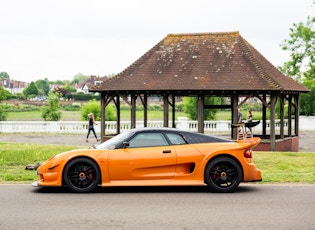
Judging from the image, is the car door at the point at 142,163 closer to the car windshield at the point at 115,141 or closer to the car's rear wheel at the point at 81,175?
the car windshield at the point at 115,141

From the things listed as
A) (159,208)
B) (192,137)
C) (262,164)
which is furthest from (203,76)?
(159,208)

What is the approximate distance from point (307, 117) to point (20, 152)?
3113cm

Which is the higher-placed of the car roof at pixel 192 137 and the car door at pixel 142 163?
the car roof at pixel 192 137

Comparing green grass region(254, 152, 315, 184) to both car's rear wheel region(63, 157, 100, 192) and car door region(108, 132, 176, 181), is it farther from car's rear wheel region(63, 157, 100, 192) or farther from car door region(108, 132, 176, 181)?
car's rear wheel region(63, 157, 100, 192)

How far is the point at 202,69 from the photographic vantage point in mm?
28625

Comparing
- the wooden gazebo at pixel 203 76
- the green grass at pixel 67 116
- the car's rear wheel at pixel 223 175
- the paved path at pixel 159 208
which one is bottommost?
the paved path at pixel 159 208

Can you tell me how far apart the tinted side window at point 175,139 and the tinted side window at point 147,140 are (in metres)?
0.11

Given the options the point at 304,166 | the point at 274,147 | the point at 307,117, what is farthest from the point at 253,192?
the point at 307,117

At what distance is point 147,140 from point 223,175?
1.49 meters

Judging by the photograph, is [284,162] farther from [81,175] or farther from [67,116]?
[67,116]

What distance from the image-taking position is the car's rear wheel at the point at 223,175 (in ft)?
36.2

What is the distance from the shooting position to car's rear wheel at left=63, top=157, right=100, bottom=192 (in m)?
10.9

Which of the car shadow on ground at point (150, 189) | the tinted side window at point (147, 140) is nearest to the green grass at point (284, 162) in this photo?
the car shadow on ground at point (150, 189)

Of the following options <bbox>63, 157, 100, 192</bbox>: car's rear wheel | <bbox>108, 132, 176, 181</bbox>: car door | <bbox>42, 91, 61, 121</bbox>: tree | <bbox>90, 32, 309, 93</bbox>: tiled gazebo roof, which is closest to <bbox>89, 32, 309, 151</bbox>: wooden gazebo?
<bbox>90, 32, 309, 93</bbox>: tiled gazebo roof
